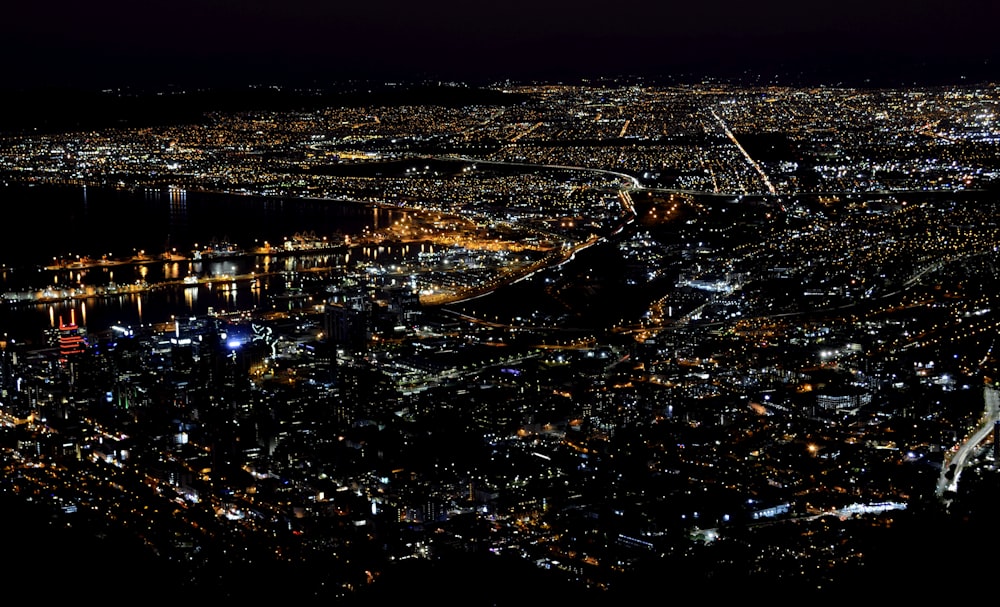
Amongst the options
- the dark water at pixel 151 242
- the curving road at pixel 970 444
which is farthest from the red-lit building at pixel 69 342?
the curving road at pixel 970 444

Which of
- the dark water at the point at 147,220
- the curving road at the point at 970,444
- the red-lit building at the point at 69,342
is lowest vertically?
the dark water at the point at 147,220

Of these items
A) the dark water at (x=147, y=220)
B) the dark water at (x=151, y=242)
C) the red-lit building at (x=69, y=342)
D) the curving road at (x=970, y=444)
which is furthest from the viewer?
the dark water at (x=147, y=220)

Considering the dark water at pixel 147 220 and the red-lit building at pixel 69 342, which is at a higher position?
the red-lit building at pixel 69 342

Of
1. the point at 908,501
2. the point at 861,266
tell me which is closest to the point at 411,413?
the point at 908,501

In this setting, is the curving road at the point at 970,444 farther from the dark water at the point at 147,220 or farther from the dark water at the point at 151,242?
the dark water at the point at 147,220

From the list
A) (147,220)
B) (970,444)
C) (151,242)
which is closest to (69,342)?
(151,242)

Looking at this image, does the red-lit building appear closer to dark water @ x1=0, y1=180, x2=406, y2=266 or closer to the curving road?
dark water @ x1=0, y1=180, x2=406, y2=266

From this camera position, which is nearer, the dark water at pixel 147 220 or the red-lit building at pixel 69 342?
the red-lit building at pixel 69 342

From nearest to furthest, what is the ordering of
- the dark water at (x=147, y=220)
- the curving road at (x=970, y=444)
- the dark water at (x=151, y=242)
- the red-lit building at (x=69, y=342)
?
the curving road at (x=970, y=444), the red-lit building at (x=69, y=342), the dark water at (x=151, y=242), the dark water at (x=147, y=220)

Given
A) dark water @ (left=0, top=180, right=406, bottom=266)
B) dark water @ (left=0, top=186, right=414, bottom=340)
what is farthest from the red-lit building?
dark water @ (left=0, top=180, right=406, bottom=266)
